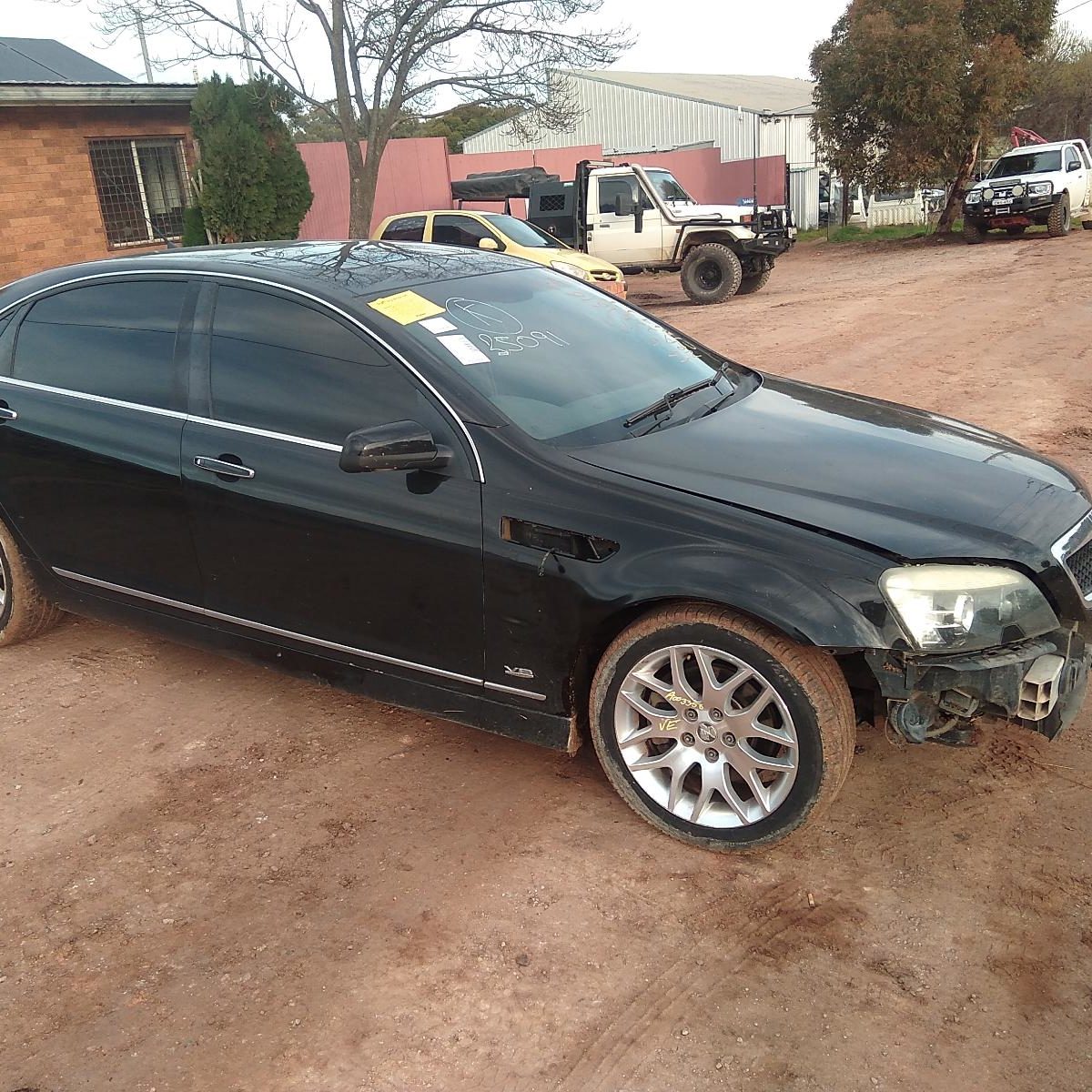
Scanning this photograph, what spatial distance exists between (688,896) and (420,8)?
22750 mm

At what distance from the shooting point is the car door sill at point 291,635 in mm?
3234

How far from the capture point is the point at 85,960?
267 centimetres

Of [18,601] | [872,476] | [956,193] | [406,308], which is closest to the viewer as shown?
[872,476]

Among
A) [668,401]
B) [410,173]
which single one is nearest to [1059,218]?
[410,173]

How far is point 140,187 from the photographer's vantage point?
17.2 metres

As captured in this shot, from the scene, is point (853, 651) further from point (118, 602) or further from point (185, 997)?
point (118, 602)

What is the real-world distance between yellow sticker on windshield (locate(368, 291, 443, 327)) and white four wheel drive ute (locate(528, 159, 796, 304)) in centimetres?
1370

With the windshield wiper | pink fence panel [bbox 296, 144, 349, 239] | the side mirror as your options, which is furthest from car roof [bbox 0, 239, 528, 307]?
pink fence panel [bbox 296, 144, 349, 239]

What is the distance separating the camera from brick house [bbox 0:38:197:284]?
14914 mm

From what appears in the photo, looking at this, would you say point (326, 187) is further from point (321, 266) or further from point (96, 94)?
point (321, 266)

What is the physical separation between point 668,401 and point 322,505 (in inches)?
48.4

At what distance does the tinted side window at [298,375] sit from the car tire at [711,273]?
13.8 meters

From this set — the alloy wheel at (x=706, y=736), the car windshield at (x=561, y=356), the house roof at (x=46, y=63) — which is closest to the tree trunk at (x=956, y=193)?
the house roof at (x=46, y=63)

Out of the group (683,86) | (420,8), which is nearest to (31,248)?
(420,8)
